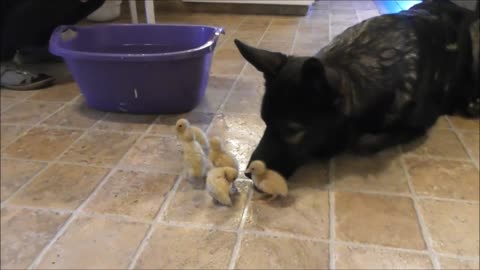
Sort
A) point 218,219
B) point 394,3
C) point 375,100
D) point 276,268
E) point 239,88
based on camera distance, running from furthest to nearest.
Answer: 1. point 394,3
2. point 239,88
3. point 375,100
4. point 218,219
5. point 276,268

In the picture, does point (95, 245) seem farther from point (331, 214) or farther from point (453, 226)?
point (453, 226)

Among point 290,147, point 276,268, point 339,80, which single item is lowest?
point 276,268

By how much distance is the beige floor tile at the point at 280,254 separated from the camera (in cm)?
107

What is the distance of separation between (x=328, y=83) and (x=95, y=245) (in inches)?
31.1

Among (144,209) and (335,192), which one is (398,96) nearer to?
(335,192)

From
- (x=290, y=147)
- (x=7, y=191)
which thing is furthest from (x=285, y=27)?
(x=7, y=191)

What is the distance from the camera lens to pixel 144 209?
128 cm

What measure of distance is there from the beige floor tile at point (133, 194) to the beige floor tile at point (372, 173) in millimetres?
567

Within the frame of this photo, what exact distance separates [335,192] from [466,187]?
42 cm

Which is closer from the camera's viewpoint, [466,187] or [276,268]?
[276,268]

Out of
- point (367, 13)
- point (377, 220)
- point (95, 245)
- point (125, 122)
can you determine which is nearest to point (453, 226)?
point (377, 220)

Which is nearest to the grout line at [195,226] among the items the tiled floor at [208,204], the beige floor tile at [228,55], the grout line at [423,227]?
the tiled floor at [208,204]

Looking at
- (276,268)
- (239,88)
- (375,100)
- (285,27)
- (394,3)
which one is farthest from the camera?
(394,3)

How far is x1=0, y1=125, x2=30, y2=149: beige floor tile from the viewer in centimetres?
168
